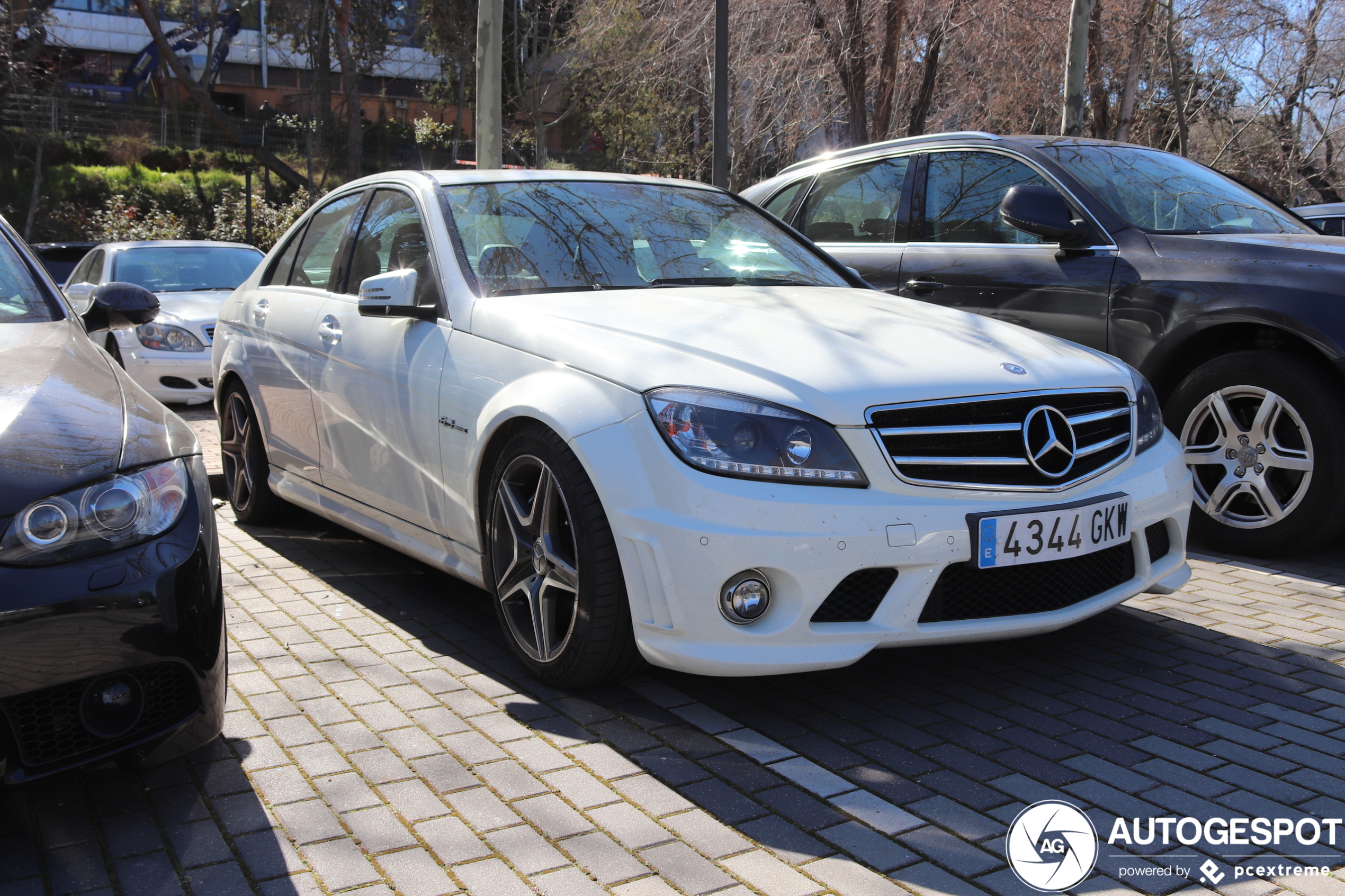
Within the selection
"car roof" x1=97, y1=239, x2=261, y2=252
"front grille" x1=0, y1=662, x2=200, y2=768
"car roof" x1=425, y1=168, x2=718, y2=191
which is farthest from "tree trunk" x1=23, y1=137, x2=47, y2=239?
"front grille" x1=0, y1=662, x2=200, y2=768

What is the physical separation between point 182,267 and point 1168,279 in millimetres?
8883

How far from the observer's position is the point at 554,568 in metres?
3.45

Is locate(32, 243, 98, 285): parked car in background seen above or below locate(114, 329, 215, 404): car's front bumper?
above

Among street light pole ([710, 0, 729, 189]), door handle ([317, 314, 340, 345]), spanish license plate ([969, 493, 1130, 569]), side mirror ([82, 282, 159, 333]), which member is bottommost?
spanish license plate ([969, 493, 1130, 569])

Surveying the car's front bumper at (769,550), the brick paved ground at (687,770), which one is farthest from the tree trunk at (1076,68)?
the car's front bumper at (769,550)

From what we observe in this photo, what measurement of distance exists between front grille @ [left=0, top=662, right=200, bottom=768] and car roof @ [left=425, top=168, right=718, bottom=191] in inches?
95.6

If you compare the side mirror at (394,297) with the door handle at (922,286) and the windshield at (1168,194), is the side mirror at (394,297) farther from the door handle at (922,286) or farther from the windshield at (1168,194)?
the windshield at (1168,194)

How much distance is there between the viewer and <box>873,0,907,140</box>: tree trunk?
1323 centimetres

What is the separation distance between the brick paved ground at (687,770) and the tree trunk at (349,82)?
26.4m

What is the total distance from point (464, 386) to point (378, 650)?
950 millimetres

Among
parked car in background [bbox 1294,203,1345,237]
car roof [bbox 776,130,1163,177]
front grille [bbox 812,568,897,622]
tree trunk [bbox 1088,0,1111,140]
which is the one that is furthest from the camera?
tree trunk [bbox 1088,0,1111,140]

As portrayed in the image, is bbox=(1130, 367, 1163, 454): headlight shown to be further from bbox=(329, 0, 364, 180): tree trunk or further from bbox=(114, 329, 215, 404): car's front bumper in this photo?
bbox=(329, 0, 364, 180): tree trunk

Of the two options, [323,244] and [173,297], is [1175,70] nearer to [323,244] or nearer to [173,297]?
[173,297]

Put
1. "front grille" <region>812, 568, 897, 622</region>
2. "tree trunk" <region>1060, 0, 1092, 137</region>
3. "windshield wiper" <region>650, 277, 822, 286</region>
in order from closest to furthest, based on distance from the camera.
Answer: "front grille" <region>812, 568, 897, 622</region> < "windshield wiper" <region>650, 277, 822, 286</region> < "tree trunk" <region>1060, 0, 1092, 137</region>
